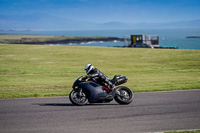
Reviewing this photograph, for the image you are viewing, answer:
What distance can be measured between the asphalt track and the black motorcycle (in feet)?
0.81

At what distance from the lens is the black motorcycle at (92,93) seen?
37.3 feet

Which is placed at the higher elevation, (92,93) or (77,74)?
(92,93)

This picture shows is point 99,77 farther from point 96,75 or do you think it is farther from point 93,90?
point 93,90

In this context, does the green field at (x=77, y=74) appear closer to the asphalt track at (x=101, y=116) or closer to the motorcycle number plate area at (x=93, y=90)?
the asphalt track at (x=101, y=116)

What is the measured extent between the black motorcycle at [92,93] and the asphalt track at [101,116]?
247 mm

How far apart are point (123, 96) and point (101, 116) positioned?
218 cm

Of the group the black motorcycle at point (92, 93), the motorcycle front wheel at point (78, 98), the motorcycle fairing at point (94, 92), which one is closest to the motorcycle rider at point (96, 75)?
the black motorcycle at point (92, 93)

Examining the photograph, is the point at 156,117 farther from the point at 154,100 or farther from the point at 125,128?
the point at 154,100

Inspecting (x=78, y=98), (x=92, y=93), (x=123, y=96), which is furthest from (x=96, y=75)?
(x=123, y=96)

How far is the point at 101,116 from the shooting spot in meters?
9.68

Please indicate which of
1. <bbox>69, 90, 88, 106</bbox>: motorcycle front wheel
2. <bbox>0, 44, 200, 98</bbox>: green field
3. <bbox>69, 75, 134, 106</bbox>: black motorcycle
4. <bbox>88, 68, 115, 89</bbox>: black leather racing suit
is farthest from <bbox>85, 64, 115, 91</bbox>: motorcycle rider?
<bbox>0, 44, 200, 98</bbox>: green field

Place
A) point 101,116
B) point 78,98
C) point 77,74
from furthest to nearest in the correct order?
point 77,74
point 78,98
point 101,116

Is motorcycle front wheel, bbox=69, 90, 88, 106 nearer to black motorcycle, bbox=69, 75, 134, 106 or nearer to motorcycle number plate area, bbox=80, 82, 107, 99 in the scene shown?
black motorcycle, bbox=69, 75, 134, 106

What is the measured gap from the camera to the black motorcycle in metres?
11.4
